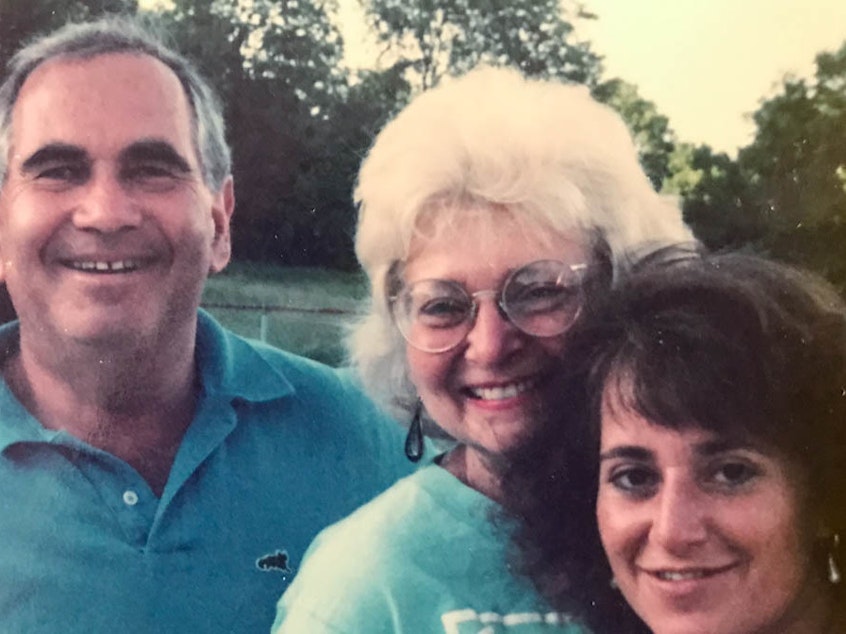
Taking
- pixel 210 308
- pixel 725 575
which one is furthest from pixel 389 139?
pixel 725 575

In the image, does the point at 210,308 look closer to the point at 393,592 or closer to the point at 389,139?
the point at 389,139

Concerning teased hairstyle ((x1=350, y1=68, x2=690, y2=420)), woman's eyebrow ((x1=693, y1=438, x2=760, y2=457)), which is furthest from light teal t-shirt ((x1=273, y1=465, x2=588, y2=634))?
woman's eyebrow ((x1=693, y1=438, x2=760, y2=457))

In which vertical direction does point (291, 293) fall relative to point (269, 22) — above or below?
below

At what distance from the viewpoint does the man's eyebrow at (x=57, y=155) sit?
1077mm

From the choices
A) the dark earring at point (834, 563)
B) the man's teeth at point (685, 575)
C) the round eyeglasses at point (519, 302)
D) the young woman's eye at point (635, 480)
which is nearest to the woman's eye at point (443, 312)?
the round eyeglasses at point (519, 302)

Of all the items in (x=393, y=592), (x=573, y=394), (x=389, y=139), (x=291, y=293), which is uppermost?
(x=389, y=139)

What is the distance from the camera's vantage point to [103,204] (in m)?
1.08

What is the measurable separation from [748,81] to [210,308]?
69 centimetres

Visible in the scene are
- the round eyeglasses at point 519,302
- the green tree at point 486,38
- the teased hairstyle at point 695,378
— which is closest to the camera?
the teased hairstyle at point 695,378

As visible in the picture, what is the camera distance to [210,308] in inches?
44.6

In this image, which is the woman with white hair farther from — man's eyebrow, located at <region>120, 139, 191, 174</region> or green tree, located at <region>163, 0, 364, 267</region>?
man's eyebrow, located at <region>120, 139, 191, 174</region>

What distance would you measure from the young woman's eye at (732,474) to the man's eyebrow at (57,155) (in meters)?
0.74

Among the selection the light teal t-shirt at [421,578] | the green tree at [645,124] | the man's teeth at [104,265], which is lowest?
the light teal t-shirt at [421,578]

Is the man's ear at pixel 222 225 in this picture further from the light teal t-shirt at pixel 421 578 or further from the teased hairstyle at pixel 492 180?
the light teal t-shirt at pixel 421 578
